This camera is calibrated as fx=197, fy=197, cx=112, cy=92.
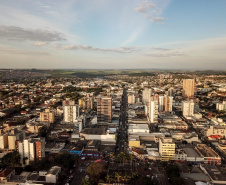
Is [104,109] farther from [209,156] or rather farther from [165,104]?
[209,156]

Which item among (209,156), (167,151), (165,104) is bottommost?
(209,156)

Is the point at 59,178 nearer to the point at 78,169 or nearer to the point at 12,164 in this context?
the point at 78,169

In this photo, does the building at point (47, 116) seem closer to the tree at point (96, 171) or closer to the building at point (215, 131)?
the tree at point (96, 171)

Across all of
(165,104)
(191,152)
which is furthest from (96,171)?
(165,104)

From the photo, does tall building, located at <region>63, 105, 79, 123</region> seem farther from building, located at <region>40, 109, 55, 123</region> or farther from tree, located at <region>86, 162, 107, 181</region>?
tree, located at <region>86, 162, 107, 181</region>

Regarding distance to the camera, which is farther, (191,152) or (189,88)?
(189,88)

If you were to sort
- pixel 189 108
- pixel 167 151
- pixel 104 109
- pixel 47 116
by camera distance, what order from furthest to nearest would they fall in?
pixel 189 108, pixel 47 116, pixel 104 109, pixel 167 151

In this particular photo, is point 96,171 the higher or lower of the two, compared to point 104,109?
lower
